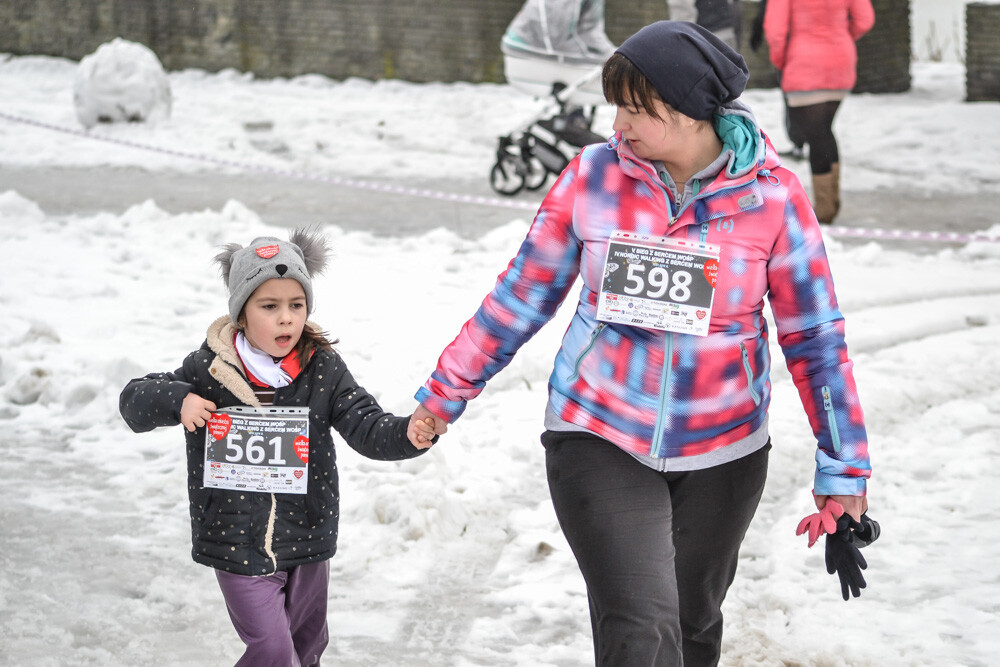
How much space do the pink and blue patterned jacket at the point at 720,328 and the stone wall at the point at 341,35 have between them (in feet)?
46.0

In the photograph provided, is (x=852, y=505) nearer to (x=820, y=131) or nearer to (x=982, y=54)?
(x=820, y=131)

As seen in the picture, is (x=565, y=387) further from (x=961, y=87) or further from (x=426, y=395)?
(x=961, y=87)

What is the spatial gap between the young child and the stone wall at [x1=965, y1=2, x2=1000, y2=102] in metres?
13.5

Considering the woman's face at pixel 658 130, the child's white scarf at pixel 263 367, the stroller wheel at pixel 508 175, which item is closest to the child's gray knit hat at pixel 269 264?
the child's white scarf at pixel 263 367

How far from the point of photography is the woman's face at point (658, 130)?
2570 mm

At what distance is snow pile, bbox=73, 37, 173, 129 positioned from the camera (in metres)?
13.3

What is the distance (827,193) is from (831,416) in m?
7.00


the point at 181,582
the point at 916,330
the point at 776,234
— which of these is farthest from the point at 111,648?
the point at 916,330

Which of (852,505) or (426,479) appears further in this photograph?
(426,479)

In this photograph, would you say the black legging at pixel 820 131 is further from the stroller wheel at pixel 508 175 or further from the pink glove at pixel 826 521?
the pink glove at pixel 826 521

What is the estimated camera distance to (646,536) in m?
2.51

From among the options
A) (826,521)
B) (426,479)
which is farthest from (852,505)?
(426,479)

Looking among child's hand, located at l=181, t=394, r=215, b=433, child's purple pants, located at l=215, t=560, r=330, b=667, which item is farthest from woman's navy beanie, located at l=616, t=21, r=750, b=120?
child's purple pants, located at l=215, t=560, r=330, b=667

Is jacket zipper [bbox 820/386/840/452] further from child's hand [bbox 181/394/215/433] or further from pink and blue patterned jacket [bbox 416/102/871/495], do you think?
child's hand [bbox 181/394/215/433]
